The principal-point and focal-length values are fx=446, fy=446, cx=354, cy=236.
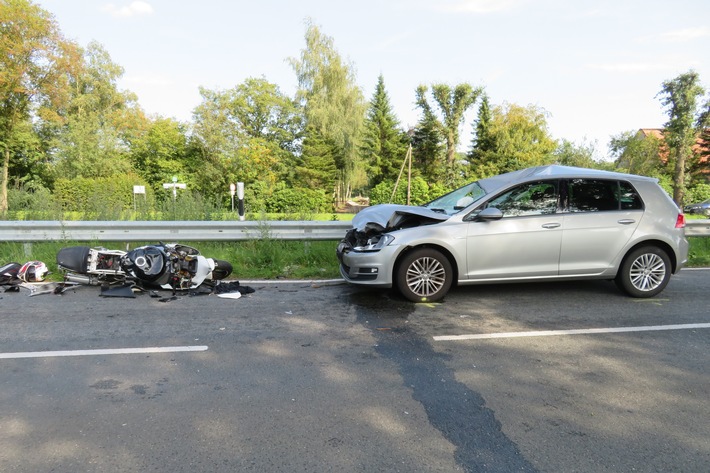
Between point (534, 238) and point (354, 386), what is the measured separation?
3.44m

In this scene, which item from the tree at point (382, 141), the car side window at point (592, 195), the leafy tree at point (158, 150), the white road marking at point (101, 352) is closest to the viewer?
the white road marking at point (101, 352)

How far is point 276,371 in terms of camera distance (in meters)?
3.66

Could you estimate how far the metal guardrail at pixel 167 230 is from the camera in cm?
802

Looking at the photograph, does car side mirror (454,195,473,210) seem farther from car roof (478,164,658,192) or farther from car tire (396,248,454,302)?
car tire (396,248,454,302)

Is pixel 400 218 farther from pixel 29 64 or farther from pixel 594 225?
pixel 29 64

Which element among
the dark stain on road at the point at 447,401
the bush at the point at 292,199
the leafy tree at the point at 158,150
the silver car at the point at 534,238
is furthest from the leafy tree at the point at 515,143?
the dark stain on road at the point at 447,401

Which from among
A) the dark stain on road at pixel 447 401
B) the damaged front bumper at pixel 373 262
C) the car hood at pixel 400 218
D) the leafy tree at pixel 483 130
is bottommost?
the dark stain on road at pixel 447 401

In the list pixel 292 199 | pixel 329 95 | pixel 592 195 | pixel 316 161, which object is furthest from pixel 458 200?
pixel 329 95

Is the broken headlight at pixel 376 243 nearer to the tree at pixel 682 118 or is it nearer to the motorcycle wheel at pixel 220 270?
the motorcycle wheel at pixel 220 270

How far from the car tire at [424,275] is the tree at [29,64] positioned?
91.4ft

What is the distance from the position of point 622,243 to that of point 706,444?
3.71 meters

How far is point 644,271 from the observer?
5.96 m

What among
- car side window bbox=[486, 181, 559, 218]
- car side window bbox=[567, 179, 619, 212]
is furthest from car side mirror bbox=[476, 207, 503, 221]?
car side window bbox=[567, 179, 619, 212]

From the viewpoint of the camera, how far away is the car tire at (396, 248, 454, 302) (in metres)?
5.62
